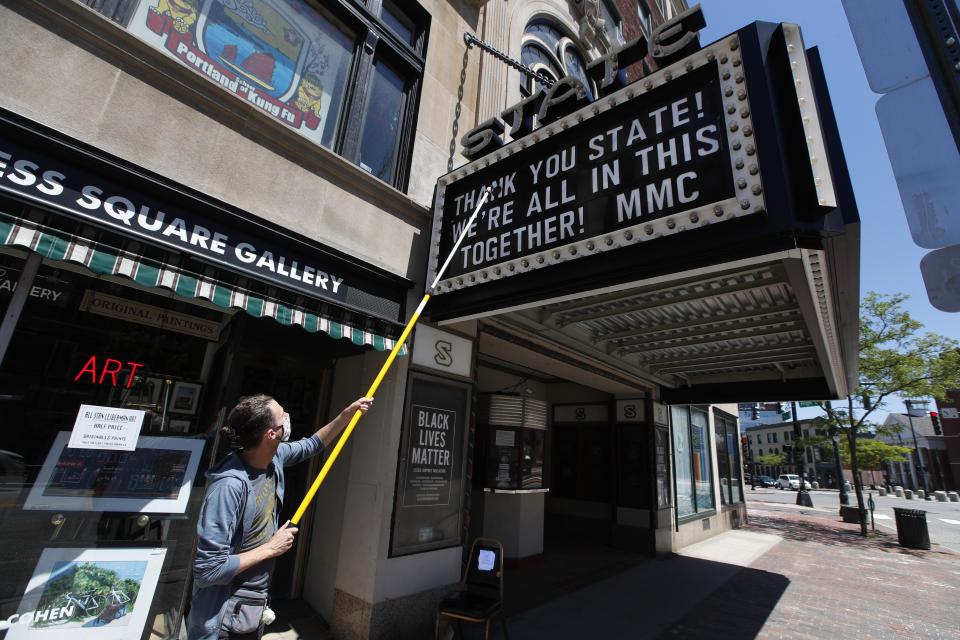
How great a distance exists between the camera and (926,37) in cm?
209

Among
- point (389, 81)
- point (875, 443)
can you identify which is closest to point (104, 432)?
point (389, 81)

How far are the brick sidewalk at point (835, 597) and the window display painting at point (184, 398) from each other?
615 centimetres

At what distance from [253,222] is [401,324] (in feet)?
6.04

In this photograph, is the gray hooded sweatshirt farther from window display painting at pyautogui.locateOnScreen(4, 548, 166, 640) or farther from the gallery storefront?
window display painting at pyautogui.locateOnScreen(4, 548, 166, 640)

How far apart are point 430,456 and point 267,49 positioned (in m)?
4.88

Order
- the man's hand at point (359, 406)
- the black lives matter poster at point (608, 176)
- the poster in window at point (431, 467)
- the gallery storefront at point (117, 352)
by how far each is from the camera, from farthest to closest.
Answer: the poster in window at point (431, 467)
the black lives matter poster at point (608, 176)
the gallery storefront at point (117, 352)
the man's hand at point (359, 406)

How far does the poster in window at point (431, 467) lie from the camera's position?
4.89 meters

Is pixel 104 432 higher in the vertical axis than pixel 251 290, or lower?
lower

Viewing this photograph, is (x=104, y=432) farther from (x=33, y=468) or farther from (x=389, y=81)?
(x=389, y=81)

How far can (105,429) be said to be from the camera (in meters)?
3.56

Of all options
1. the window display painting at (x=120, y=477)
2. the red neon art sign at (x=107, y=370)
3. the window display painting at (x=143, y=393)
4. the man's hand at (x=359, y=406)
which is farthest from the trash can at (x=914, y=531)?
the red neon art sign at (x=107, y=370)

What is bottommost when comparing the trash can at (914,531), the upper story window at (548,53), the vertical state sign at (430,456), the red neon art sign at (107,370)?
the trash can at (914,531)

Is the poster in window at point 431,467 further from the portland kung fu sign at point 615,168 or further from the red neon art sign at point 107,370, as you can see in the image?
the red neon art sign at point 107,370

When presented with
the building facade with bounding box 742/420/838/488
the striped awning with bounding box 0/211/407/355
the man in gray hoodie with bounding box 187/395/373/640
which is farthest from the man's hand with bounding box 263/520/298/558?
the building facade with bounding box 742/420/838/488
